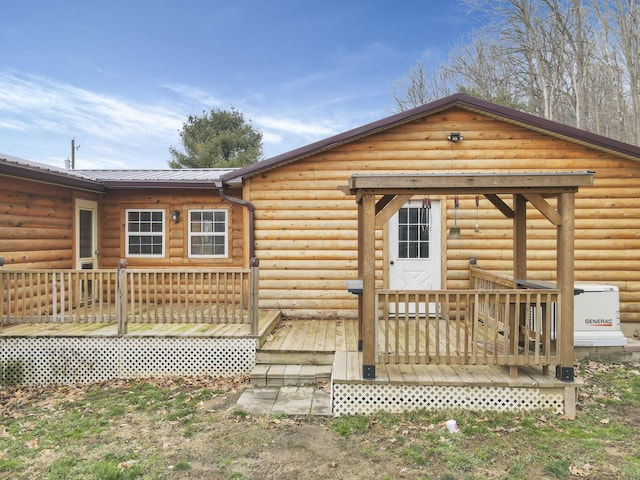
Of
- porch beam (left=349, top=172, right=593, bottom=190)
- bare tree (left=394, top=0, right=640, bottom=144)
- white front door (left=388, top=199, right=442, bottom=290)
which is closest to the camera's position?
porch beam (left=349, top=172, right=593, bottom=190)

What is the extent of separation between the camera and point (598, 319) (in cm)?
615

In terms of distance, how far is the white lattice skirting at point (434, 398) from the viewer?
4359 millimetres

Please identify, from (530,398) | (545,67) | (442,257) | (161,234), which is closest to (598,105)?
(545,67)

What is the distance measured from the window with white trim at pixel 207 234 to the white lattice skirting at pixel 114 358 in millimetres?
3174

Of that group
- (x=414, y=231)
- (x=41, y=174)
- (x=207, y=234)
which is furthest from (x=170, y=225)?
(x=414, y=231)

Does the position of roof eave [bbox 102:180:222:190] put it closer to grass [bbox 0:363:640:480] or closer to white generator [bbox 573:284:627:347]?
grass [bbox 0:363:640:480]

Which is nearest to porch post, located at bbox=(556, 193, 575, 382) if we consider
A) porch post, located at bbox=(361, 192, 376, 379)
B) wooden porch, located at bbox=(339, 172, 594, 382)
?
wooden porch, located at bbox=(339, 172, 594, 382)

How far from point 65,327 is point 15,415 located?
5.98 feet

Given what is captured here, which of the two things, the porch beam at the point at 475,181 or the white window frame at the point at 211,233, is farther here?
the white window frame at the point at 211,233

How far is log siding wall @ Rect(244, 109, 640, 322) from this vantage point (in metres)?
7.22

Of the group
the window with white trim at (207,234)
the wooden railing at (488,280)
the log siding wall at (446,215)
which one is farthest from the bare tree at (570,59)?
the window with white trim at (207,234)

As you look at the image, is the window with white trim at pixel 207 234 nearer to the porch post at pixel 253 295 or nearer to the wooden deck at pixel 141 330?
the wooden deck at pixel 141 330

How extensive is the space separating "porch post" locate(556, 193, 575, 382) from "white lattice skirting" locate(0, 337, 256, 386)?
3810mm

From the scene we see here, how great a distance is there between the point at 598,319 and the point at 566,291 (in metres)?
2.51
